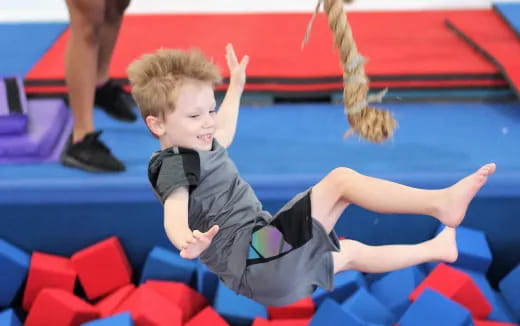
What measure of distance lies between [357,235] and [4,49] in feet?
5.21

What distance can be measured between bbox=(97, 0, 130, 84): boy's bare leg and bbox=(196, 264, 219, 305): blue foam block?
62cm

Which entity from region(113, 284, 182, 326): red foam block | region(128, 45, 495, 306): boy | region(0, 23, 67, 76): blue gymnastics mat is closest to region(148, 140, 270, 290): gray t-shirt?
region(128, 45, 495, 306): boy

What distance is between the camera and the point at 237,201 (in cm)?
103

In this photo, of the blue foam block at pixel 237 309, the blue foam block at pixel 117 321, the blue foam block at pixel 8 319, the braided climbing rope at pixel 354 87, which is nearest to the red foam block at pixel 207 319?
the blue foam block at pixel 237 309

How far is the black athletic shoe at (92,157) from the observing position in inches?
66.9

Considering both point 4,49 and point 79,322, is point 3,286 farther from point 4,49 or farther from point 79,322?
point 4,49

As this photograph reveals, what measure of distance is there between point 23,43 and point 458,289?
186 cm

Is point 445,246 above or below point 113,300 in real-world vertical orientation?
above

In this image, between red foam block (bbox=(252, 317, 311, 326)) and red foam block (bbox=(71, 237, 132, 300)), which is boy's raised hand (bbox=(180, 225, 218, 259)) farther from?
red foam block (bbox=(71, 237, 132, 300))

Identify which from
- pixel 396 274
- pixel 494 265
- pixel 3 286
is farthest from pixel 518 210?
pixel 3 286

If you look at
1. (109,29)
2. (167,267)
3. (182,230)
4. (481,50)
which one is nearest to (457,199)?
(182,230)

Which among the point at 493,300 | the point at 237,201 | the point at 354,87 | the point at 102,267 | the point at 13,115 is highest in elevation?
the point at 354,87

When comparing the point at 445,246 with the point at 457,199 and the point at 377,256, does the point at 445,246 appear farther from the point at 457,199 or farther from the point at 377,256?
the point at 457,199

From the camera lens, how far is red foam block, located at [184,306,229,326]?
1535mm
